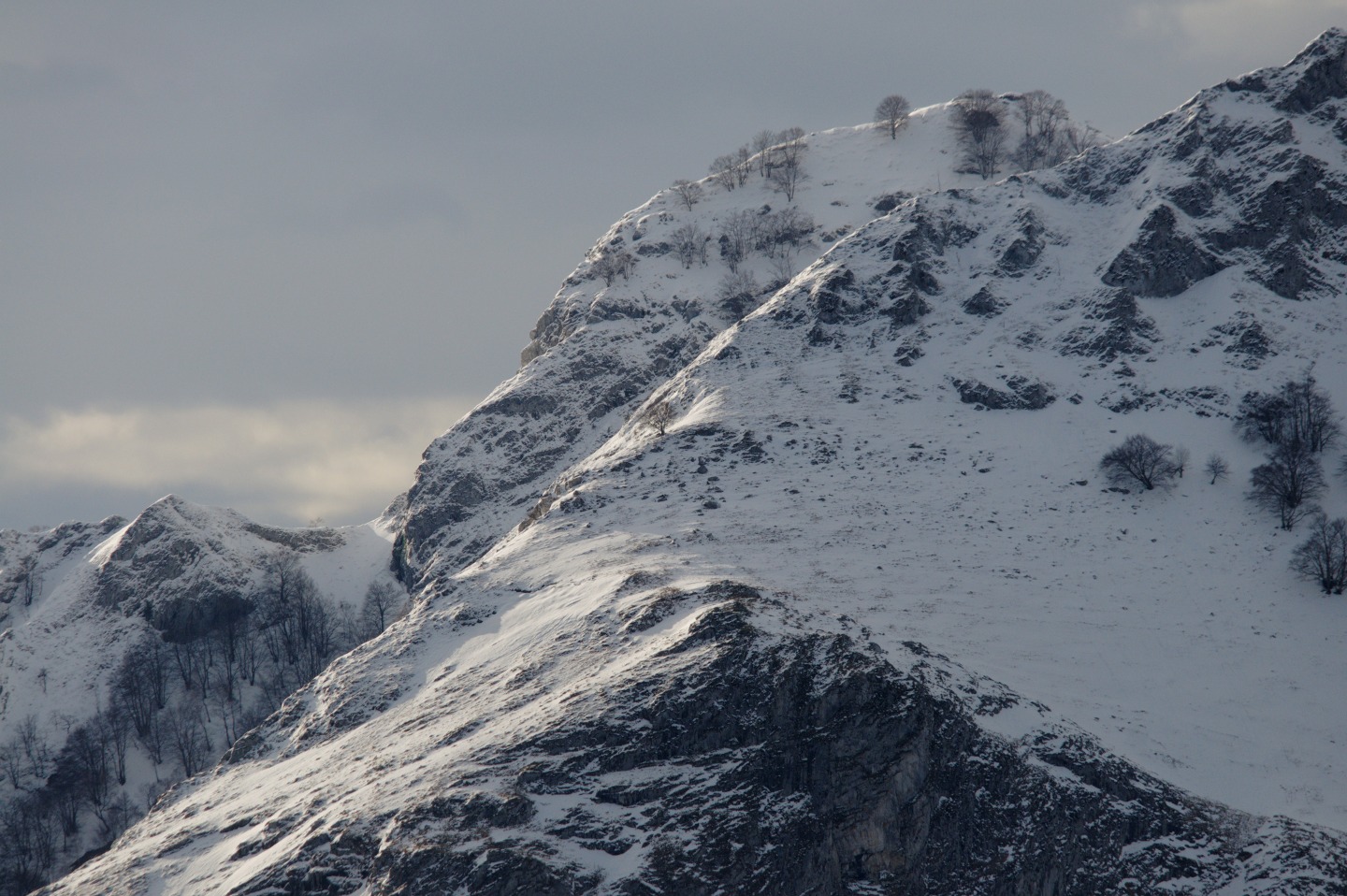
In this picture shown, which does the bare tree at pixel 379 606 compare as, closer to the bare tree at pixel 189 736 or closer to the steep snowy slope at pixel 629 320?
the steep snowy slope at pixel 629 320

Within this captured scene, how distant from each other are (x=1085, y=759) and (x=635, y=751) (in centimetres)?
1902

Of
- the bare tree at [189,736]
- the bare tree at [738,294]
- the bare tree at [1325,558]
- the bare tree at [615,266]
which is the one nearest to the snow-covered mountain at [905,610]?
the bare tree at [1325,558]

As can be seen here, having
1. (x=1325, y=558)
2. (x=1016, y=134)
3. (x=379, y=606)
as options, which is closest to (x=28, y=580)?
(x=379, y=606)

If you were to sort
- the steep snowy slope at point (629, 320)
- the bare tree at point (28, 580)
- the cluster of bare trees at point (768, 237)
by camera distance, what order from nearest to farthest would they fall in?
the steep snowy slope at point (629, 320) → the bare tree at point (28, 580) → the cluster of bare trees at point (768, 237)

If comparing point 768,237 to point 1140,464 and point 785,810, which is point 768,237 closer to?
point 1140,464

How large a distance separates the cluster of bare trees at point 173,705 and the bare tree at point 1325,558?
74194 mm

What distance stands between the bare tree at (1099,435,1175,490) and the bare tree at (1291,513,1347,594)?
10.1 metres

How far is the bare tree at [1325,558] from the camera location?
6022 centimetres

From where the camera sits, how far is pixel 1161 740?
4950 cm

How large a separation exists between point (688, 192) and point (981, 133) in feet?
129

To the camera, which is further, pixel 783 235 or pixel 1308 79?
pixel 783 235

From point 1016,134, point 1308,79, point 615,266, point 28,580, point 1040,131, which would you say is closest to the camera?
point 1308,79

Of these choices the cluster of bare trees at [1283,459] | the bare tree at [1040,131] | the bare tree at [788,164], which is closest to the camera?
the cluster of bare trees at [1283,459]

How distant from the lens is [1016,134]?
144625 mm
